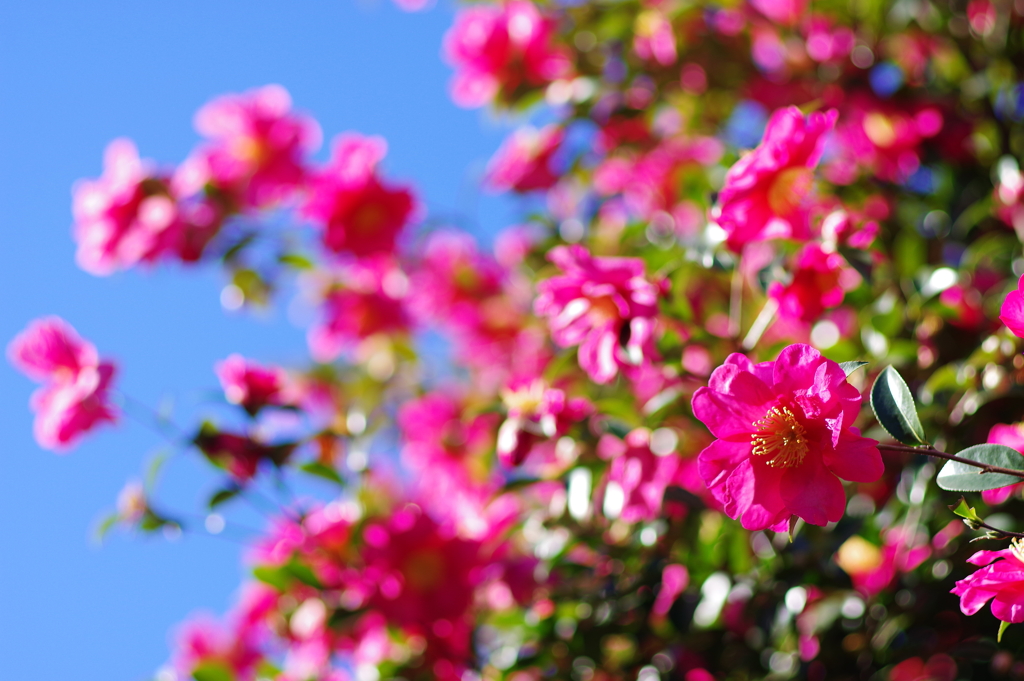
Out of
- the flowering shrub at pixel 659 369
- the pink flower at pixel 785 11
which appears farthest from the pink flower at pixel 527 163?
the pink flower at pixel 785 11

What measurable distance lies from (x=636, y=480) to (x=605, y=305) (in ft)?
0.87

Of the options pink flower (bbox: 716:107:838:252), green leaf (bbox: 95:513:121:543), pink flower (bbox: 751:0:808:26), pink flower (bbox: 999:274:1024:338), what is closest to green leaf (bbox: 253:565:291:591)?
green leaf (bbox: 95:513:121:543)

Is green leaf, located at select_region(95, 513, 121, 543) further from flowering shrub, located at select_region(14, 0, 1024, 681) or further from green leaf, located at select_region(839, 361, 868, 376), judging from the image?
green leaf, located at select_region(839, 361, 868, 376)

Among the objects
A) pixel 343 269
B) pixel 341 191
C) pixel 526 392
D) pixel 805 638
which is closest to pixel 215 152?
pixel 341 191

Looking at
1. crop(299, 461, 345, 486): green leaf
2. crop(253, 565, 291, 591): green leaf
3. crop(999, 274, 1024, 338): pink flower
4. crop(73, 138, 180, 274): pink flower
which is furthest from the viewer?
crop(73, 138, 180, 274): pink flower

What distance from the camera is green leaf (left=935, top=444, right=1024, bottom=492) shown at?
60 cm

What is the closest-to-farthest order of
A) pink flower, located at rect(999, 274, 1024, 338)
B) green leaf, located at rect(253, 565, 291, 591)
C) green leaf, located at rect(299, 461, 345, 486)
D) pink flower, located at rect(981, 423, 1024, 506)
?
pink flower, located at rect(999, 274, 1024, 338)
pink flower, located at rect(981, 423, 1024, 506)
green leaf, located at rect(253, 565, 291, 591)
green leaf, located at rect(299, 461, 345, 486)

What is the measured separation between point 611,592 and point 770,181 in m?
0.54

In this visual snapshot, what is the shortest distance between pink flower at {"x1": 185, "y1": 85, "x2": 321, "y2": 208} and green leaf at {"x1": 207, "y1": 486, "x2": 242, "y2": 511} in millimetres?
647

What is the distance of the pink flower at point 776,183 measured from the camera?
0.87 m

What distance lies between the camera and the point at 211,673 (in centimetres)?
131

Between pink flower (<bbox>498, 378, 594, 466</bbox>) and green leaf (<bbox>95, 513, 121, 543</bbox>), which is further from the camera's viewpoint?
green leaf (<bbox>95, 513, 121, 543</bbox>)

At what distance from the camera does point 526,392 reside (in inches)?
44.9

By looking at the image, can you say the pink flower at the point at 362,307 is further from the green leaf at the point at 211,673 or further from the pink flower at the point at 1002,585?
the pink flower at the point at 1002,585
